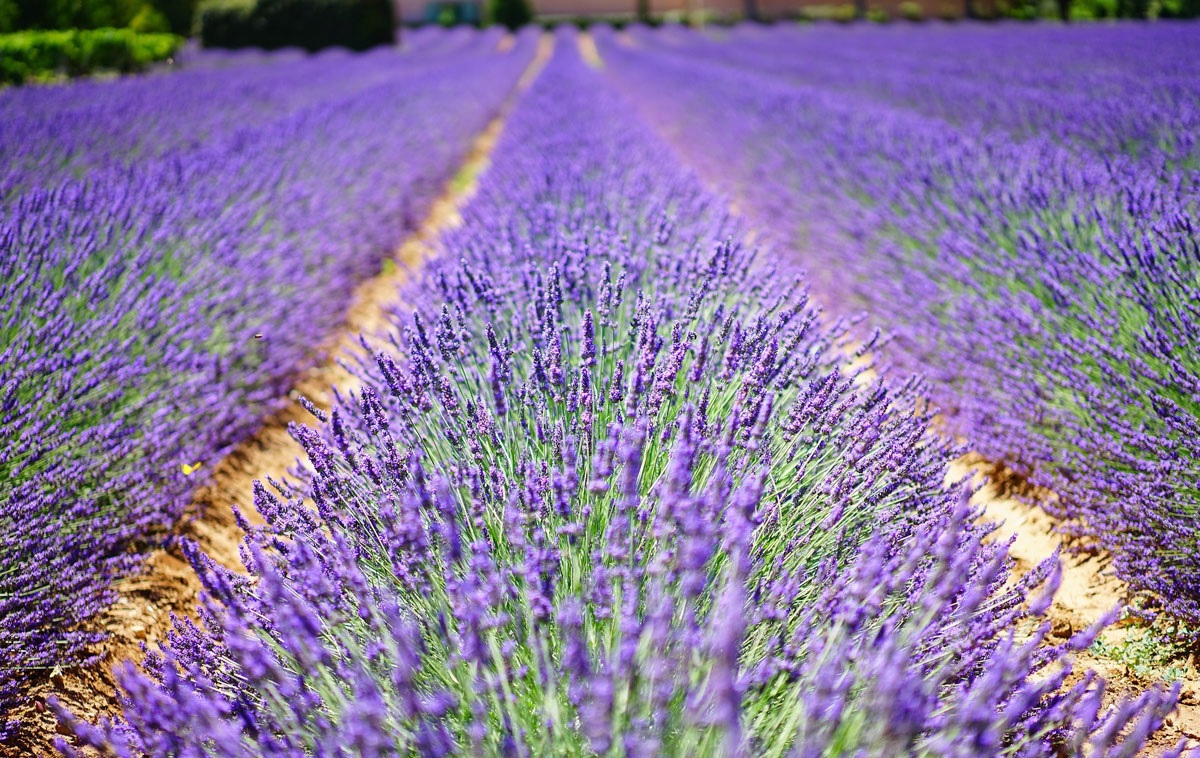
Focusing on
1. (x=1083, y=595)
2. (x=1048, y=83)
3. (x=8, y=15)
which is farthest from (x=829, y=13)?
(x=1083, y=595)

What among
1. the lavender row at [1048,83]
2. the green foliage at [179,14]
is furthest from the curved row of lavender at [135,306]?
the green foliage at [179,14]

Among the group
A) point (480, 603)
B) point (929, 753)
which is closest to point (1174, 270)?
point (929, 753)

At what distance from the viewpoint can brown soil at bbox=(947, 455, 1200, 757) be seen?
1.75 meters

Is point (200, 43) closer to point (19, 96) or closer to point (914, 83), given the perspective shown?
point (19, 96)

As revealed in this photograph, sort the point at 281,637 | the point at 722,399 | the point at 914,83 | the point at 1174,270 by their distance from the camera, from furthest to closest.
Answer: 1. the point at 914,83
2. the point at 1174,270
3. the point at 722,399
4. the point at 281,637

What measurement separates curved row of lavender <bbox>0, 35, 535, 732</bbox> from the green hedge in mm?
1088

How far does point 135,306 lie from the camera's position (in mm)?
2561

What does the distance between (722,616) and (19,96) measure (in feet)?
22.1

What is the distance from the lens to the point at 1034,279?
265 centimetres

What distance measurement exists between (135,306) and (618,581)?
218 cm

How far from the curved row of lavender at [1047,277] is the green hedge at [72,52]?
6156 millimetres

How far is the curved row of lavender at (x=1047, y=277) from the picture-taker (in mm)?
1969

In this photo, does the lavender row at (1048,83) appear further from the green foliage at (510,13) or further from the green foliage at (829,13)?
the green foliage at (510,13)

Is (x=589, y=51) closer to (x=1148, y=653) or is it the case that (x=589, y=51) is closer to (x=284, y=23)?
(x=284, y=23)
